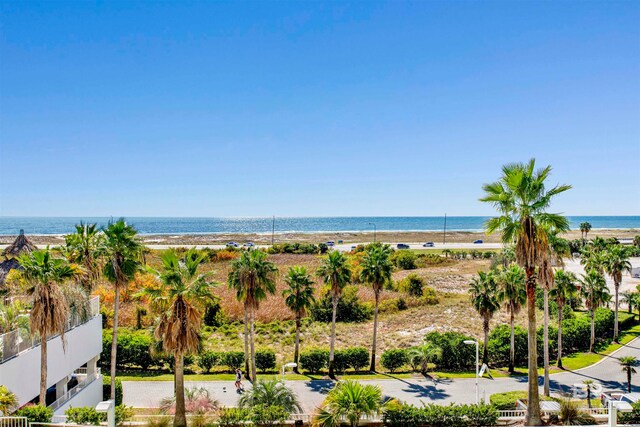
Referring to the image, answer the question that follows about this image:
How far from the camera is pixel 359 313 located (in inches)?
2005

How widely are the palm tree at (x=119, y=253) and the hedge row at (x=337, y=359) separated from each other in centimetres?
1435

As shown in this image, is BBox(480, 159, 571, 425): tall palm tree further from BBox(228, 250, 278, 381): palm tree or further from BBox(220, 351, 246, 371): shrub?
BBox(220, 351, 246, 371): shrub

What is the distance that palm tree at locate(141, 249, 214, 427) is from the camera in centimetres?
1902

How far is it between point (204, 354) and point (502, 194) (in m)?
25.8

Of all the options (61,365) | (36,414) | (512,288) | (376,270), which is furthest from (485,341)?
(36,414)

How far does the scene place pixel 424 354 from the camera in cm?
3481

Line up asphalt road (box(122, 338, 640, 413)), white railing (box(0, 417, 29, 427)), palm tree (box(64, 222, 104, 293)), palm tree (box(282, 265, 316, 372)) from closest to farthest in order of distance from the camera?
white railing (box(0, 417, 29, 427))
palm tree (box(64, 222, 104, 293))
asphalt road (box(122, 338, 640, 413))
palm tree (box(282, 265, 316, 372))

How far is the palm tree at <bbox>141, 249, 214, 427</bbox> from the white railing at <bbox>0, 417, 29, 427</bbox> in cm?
517

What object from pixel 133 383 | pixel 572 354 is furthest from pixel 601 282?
pixel 133 383

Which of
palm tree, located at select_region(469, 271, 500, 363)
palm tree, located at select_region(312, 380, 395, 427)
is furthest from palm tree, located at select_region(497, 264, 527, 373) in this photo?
palm tree, located at select_region(312, 380, 395, 427)

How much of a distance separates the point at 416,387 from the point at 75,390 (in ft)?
69.5

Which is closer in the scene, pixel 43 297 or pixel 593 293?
pixel 43 297

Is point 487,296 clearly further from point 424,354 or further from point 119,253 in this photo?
point 119,253

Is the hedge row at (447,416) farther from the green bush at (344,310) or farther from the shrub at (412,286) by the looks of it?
the shrub at (412,286)
